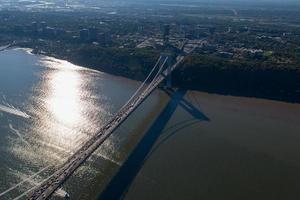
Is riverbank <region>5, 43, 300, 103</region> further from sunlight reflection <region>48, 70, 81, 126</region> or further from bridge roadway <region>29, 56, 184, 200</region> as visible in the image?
bridge roadway <region>29, 56, 184, 200</region>

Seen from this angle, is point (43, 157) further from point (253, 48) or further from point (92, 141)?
point (253, 48)

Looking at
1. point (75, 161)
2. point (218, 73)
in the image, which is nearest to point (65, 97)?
point (75, 161)

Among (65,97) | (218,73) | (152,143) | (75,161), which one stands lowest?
(152,143)

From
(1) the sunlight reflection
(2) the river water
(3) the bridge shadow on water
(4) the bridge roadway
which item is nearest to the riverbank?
(2) the river water

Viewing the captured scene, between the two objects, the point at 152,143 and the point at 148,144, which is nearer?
the point at 148,144

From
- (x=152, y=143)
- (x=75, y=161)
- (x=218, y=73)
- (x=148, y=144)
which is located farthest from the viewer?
(x=218, y=73)

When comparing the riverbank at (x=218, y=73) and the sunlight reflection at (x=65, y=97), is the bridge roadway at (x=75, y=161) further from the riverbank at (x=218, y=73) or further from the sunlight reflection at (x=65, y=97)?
the riverbank at (x=218, y=73)

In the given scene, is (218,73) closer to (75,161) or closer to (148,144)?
(148,144)
